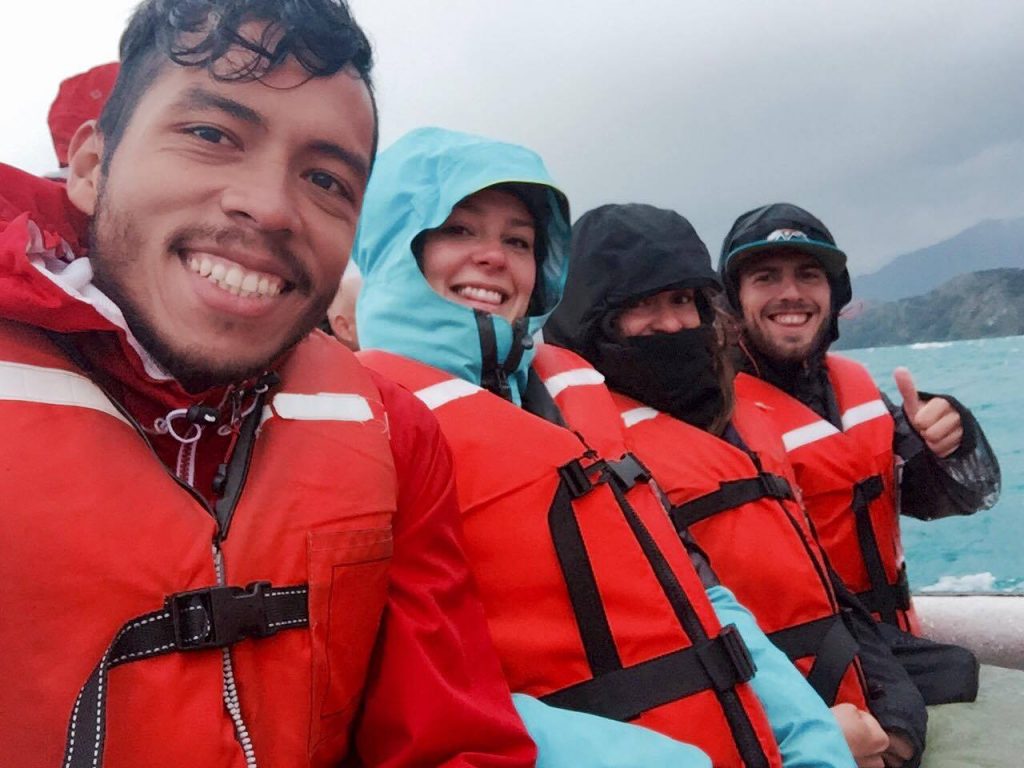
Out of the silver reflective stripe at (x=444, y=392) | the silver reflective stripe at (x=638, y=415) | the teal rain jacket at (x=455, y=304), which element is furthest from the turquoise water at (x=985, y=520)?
the silver reflective stripe at (x=444, y=392)

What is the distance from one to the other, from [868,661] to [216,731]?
225 cm

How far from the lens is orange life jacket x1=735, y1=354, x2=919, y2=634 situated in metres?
2.92

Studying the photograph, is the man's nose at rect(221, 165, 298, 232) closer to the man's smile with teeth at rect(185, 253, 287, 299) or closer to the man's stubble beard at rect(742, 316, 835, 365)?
the man's smile with teeth at rect(185, 253, 287, 299)

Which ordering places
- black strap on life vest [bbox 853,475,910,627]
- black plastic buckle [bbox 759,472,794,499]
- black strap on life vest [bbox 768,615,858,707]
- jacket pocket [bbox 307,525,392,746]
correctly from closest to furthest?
jacket pocket [bbox 307,525,392,746] → black strap on life vest [bbox 768,615,858,707] → black plastic buckle [bbox 759,472,794,499] → black strap on life vest [bbox 853,475,910,627]

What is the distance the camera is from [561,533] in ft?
5.63

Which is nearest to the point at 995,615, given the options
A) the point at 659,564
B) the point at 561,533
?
the point at 659,564

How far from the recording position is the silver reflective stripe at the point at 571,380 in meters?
2.27

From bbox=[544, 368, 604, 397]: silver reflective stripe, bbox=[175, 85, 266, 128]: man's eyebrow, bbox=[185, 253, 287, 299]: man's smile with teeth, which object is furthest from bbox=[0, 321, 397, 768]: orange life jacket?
bbox=[544, 368, 604, 397]: silver reflective stripe

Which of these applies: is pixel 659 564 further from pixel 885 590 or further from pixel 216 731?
pixel 885 590

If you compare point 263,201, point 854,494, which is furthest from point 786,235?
point 263,201

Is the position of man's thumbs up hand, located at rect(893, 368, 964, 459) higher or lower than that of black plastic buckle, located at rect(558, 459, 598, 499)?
lower

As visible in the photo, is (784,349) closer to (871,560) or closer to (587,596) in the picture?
(871,560)

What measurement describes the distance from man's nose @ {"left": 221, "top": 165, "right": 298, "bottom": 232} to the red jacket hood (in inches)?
9.4

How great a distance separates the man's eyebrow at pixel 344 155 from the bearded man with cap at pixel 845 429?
2.19 meters
